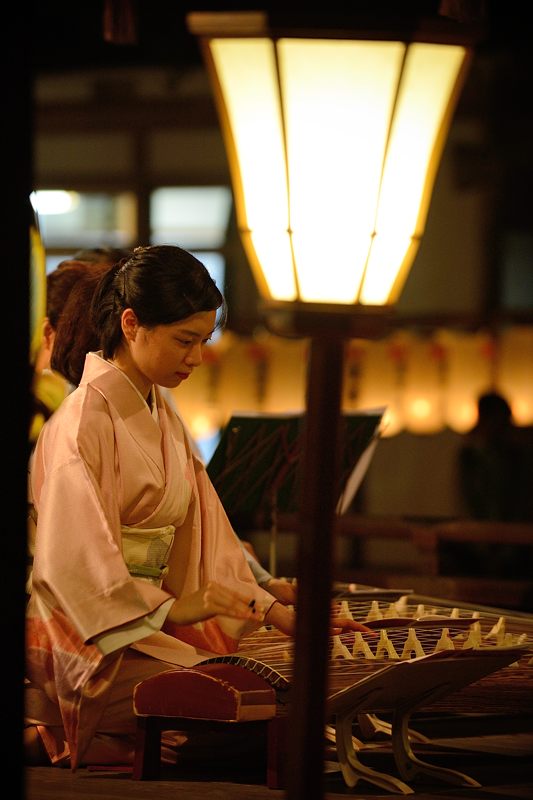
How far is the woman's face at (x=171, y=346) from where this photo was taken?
138 inches

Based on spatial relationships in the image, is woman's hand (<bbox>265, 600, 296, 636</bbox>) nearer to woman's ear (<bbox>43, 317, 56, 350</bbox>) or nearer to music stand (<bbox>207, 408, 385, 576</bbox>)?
music stand (<bbox>207, 408, 385, 576</bbox>)

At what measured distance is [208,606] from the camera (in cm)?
341

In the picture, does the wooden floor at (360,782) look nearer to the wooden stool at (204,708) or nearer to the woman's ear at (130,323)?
the wooden stool at (204,708)

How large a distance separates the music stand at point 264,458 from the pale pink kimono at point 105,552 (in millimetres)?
173

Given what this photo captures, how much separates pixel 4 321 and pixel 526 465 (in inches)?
323

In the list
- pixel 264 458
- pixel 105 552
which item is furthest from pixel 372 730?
pixel 105 552

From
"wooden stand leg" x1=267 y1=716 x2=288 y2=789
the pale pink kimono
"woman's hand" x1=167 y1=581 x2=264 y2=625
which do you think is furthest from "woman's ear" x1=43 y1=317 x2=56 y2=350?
"wooden stand leg" x1=267 y1=716 x2=288 y2=789

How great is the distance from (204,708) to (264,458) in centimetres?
102

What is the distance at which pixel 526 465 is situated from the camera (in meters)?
9.55

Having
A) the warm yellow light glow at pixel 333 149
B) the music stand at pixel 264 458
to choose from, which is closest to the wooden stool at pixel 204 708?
the music stand at pixel 264 458

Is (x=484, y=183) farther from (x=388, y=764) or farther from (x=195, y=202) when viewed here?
(x=388, y=764)

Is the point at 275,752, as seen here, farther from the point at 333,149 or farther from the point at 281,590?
the point at 333,149

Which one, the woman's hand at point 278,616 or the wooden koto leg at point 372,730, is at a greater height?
the woman's hand at point 278,616

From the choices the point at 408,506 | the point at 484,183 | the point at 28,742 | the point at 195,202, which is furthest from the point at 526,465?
the point at 28,742
